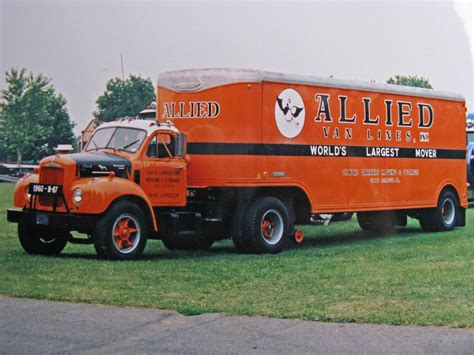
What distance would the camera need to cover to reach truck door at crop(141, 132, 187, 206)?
14812 mm

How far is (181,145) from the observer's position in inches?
598

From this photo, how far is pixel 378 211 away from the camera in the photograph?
18.8 metres

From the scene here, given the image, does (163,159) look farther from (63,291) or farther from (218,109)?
(63,291)

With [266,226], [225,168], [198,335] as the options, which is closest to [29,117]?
[225,168]

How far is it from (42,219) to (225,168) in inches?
125

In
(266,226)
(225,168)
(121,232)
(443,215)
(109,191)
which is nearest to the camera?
(109,191)

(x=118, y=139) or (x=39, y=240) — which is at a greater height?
(x=118, y=139)

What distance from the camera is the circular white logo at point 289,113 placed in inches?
627

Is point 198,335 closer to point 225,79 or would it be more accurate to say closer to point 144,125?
point 144,125

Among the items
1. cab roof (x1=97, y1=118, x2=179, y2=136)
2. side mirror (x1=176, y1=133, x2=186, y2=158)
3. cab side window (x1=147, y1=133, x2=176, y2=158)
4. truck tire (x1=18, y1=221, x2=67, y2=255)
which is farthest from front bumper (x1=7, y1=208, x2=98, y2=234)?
side mirror (x1=176, y1=133, x2=186, y2=158)

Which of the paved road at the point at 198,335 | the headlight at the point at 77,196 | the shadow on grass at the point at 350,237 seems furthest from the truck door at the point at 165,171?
the paved road at the point at 198,335

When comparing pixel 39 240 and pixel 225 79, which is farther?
pixel 225 79

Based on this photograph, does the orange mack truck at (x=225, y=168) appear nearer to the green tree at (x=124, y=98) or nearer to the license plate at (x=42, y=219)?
the license plate at (x=42, y=219)

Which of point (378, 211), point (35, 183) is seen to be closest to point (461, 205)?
point (378, 211)
